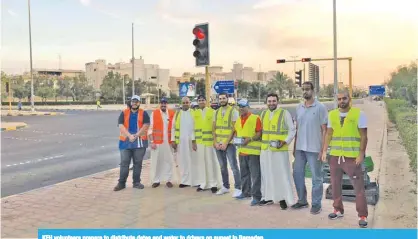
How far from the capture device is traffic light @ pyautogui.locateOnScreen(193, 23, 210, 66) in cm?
840

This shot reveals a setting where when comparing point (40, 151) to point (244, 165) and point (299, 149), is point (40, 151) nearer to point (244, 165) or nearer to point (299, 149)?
point (244, 165)

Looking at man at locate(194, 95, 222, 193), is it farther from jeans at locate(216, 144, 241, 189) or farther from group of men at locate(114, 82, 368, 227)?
jeans at locate(216, 144, 241, 189)

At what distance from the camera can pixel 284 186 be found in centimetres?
608

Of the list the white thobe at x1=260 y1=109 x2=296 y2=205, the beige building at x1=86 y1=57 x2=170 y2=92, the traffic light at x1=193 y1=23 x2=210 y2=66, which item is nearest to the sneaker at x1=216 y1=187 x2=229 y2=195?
the white thobe at x1=260 y1=109 x2=296 y2=205

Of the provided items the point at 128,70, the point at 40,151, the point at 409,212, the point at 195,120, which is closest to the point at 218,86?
the point at 195,120

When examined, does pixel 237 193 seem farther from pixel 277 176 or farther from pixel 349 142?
pixel 349 142

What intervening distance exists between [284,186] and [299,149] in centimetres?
60

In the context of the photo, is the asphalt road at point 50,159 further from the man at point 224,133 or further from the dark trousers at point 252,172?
the dark trousers at point 252,172

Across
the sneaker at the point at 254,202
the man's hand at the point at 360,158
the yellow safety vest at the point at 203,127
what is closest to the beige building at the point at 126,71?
the yellow safety vest at the point at 203,127

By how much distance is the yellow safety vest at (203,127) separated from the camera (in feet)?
23.3

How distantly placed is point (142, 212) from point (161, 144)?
200cm

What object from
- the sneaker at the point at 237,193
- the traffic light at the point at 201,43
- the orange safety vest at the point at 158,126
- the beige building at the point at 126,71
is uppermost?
the beige building at the point at 126,71

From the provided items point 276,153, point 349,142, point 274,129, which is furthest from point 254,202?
point 349,142

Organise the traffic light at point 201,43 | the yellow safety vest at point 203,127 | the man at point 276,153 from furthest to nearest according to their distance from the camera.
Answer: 1. the traffic light at point 201,43
2. the yellow safety vest at point 203,127
3. the man at point 276,153
